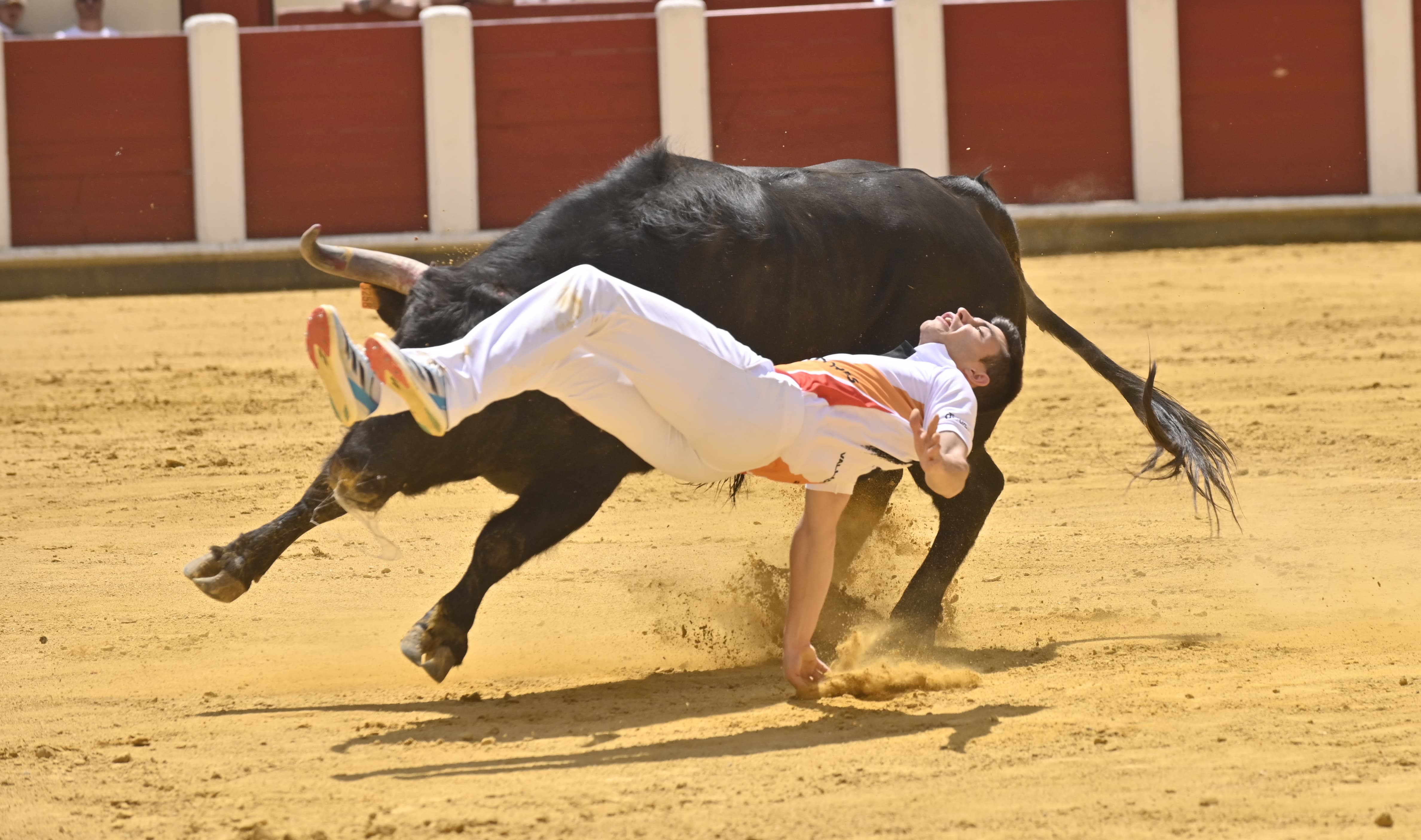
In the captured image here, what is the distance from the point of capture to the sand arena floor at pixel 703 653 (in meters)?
2.94

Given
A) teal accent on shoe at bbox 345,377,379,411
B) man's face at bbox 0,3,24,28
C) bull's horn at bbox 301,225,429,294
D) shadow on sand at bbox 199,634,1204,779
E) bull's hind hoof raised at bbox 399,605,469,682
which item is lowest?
shadow on sand at bbox 199,634,1204,779

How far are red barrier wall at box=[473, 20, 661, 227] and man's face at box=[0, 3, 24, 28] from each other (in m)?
3.42

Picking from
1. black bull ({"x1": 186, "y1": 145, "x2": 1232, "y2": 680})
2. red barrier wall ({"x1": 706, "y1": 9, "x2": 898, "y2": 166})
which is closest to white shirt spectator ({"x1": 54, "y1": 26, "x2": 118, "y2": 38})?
red barrier wall ({"x1": 706, "y1": 9, "x2": 898, "y2": 166})

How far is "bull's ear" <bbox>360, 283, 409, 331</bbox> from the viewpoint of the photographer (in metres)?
3.94

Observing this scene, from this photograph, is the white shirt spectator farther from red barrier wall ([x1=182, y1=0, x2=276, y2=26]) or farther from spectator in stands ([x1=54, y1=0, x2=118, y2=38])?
red barrier wall ([x1=182, y1=0, x2=276, y2=26])

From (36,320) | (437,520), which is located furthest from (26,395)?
(437,520)

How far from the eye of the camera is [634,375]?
3.38 meters

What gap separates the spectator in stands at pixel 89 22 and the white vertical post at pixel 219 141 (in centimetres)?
70

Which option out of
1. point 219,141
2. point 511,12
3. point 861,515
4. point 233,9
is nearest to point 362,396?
point 861,515

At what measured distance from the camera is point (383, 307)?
13.1 ft

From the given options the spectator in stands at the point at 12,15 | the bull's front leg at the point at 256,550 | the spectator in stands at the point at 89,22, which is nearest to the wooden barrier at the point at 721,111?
the spectator in stands at the point at 89,22

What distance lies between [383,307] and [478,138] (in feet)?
28.6

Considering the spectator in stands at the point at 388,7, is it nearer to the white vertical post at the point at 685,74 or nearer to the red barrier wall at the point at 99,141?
the red barrier wall at the point at 99,141

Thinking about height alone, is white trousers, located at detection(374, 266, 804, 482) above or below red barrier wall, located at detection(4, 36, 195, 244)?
below
